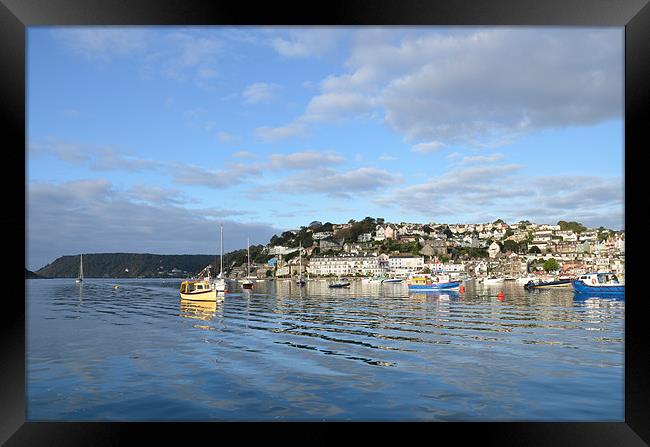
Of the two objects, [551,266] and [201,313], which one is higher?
[201,313]

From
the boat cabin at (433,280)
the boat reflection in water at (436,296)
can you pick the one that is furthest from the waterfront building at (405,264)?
the boat reflection in water at (436,296)

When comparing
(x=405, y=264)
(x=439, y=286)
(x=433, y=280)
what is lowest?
(x=405, y=264)

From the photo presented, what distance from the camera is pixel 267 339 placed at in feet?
35.4

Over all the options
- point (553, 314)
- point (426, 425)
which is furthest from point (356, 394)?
point (553, 314)

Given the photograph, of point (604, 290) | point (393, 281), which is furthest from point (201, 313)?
point (393, 281)

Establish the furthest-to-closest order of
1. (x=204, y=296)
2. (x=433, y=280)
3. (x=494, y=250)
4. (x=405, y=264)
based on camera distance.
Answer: (x=494, y=250), (x=405, y=264), (x=433, y=280), (x=204, y=296)

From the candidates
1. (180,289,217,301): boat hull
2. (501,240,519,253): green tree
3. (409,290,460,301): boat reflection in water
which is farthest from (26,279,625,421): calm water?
(501,240,519,253): green tree

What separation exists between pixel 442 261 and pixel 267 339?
72867 mm

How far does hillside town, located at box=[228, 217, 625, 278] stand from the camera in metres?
69.5

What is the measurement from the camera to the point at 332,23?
3039 mm

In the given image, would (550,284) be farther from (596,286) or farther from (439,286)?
(596,286)

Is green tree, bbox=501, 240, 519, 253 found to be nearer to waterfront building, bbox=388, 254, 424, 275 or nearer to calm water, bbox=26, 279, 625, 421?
waterfront building, bbox=388, 254, 424, 275

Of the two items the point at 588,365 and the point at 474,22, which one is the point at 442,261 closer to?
the point at 588,365

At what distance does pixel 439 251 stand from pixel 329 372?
276ft
